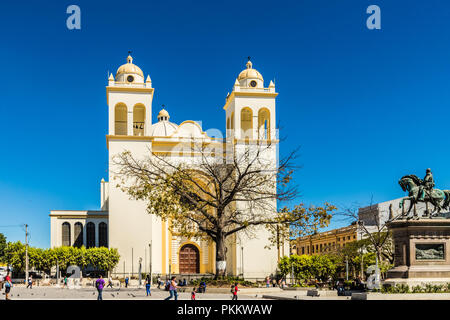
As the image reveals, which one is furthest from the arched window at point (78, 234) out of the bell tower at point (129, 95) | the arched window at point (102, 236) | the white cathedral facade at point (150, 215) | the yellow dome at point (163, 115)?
the yellow dome at point (163, 115)

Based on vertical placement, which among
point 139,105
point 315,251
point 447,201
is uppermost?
point 139,105

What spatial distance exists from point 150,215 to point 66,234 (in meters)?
9.33

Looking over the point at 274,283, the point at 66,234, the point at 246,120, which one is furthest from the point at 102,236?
the point at 246,120

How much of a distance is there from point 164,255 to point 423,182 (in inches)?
1391

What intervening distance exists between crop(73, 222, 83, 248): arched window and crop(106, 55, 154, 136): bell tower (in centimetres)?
943

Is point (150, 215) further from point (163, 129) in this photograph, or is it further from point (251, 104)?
point (251, 104)

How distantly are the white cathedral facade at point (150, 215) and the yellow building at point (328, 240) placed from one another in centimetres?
1450

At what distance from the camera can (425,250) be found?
20.3m

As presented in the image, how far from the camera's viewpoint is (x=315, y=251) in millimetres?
82750

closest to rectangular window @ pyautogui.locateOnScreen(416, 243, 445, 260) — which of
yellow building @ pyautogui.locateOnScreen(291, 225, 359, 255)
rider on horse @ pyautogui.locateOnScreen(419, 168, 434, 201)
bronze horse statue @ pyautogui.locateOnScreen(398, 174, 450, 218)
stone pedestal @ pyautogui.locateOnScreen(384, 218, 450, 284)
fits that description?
stone pedestal @ pyautogui.locateOnScreen(384, 218, 450, 284)

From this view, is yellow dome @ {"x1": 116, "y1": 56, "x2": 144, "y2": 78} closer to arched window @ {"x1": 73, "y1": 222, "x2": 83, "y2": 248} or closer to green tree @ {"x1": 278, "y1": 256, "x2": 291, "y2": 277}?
arched window @ {"x1": 73, "y1": 222, "x2": 83, "y2": 248}

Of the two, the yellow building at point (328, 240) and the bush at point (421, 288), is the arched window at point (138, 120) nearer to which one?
the yellow building at point (328, 240)

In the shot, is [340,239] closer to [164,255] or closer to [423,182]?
[164,255]
